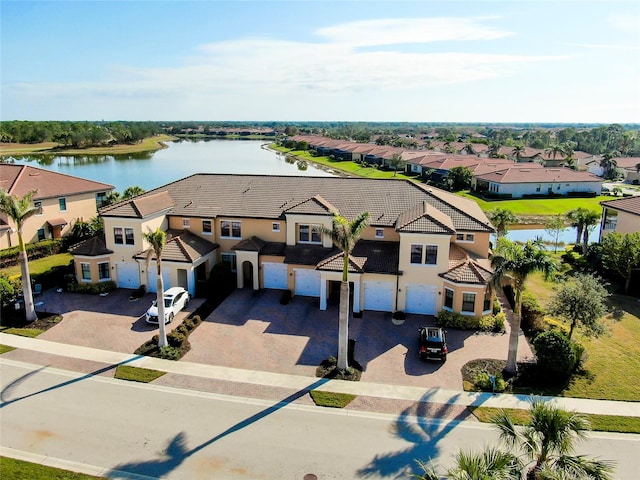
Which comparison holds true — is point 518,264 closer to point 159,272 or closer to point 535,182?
point 159,272

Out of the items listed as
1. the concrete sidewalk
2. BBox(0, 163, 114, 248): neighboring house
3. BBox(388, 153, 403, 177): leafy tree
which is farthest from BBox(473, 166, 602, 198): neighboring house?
the concrete sidewalk

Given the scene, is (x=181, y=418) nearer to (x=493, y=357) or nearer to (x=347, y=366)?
(x=347, y=366)

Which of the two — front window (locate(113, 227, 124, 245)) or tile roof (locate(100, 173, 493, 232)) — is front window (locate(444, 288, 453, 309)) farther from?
front window (locate(113, 227, 124, 245))

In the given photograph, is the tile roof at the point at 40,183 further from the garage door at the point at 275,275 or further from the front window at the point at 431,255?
the front window at the point at 431,255

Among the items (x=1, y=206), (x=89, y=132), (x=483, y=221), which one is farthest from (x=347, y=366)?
(x=89, y=132)

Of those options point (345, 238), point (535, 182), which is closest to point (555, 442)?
point (345, 238)

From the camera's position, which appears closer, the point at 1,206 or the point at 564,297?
the point at 564,297
